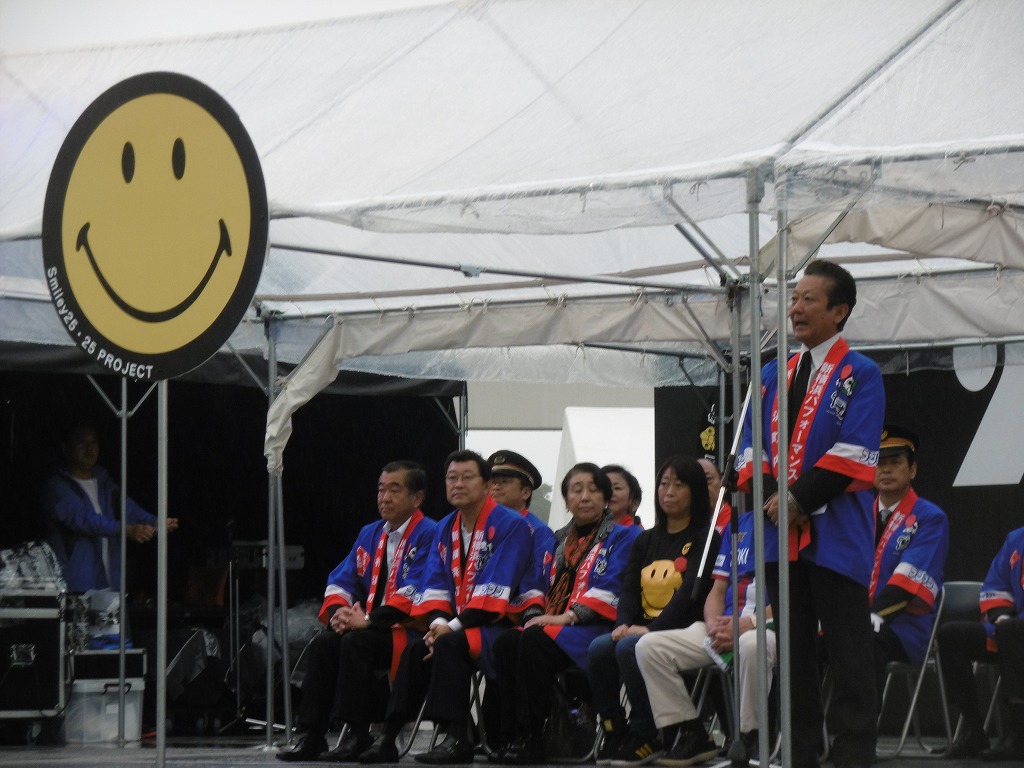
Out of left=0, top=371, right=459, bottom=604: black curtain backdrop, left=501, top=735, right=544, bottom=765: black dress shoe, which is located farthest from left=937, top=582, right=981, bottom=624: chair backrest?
left=0, top=371, right=459, bottom=604: black curtain backdrop

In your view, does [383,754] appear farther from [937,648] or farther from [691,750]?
[937,648]

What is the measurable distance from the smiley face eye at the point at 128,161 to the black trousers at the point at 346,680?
Answer: 171 inches

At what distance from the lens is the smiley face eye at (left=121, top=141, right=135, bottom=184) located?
3.14 meters

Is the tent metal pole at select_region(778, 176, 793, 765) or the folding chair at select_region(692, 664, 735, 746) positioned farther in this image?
the folding chair at select_region(692, 664, 735, 746)

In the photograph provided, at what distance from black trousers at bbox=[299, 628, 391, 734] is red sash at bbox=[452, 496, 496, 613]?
1.38 feet

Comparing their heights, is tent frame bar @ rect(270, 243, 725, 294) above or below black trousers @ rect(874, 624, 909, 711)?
above

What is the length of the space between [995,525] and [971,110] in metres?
4.90

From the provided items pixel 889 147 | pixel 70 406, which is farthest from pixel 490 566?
pixel 70 406

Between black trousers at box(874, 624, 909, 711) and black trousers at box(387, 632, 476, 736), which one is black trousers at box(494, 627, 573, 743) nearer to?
A: black trousers at box(387, 632, 476, 736)

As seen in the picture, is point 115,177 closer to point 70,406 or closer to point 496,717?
point 496,717

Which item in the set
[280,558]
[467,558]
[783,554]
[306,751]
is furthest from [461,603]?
[783,554]

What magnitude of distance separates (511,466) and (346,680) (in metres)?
1.79

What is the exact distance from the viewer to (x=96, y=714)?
862 centimetres

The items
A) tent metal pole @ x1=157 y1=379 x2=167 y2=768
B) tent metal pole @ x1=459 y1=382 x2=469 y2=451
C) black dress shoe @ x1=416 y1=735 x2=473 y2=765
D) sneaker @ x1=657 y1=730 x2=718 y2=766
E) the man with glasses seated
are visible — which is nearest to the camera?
tent metal pole @ x1=157 y1=379 x2=167 y2=768
